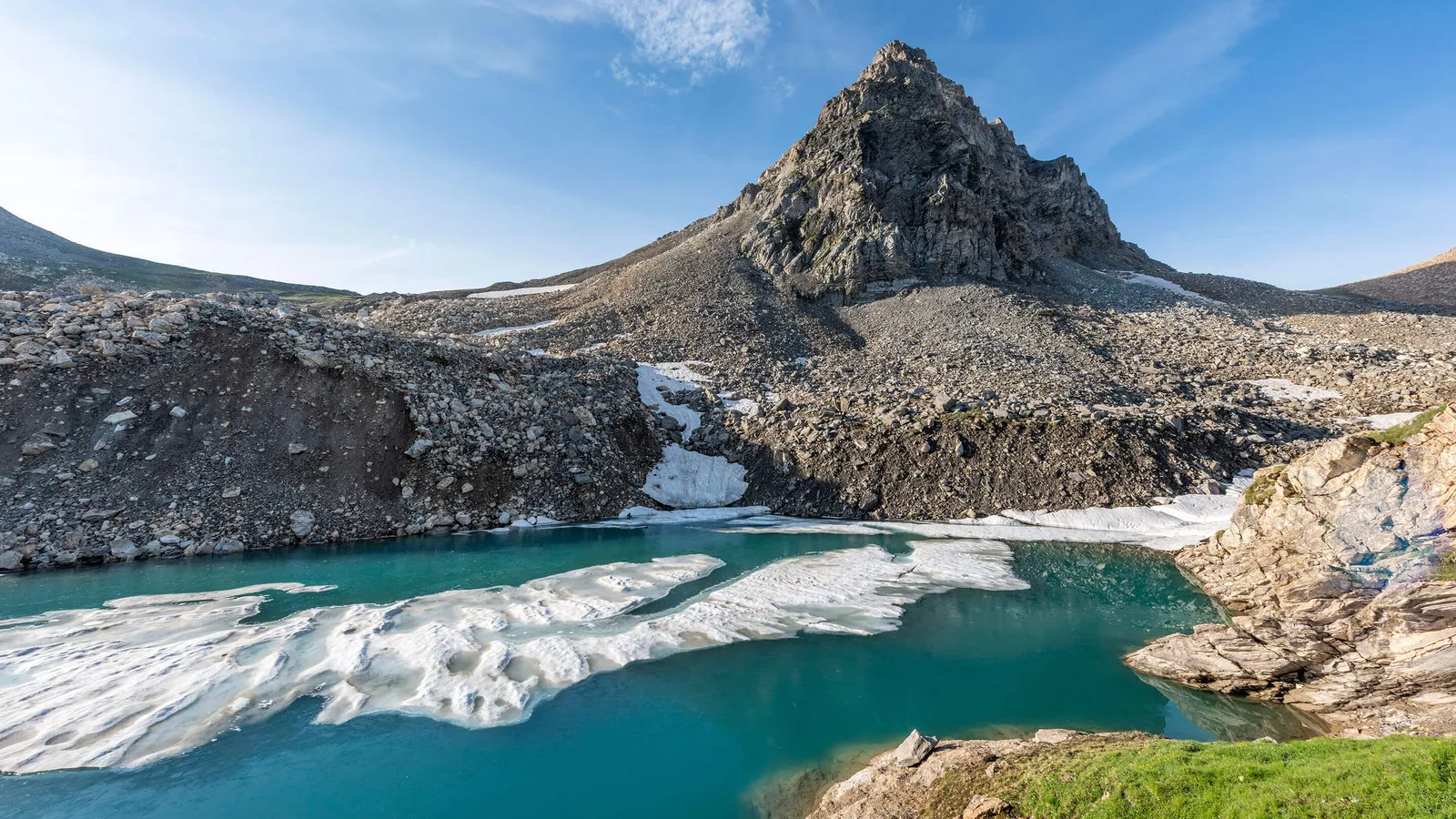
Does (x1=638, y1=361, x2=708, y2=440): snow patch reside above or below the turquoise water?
above

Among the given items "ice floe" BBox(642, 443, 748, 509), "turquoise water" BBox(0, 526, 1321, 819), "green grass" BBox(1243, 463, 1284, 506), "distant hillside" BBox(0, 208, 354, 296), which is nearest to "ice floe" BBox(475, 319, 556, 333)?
"ice floe" BBox(642, 443, 748, 509)

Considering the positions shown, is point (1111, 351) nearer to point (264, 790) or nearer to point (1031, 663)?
point (1031, 663)

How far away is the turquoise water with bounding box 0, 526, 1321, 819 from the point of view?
9953 millimetres

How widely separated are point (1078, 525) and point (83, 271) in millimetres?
114034

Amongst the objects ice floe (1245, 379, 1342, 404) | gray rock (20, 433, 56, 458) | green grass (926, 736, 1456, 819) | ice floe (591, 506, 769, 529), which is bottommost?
ice floe (591, 506, 769, 529)

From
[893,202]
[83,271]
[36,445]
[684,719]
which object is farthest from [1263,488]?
[83,271]

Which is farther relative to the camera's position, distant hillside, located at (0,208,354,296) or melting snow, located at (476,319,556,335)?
distant hillside, located at (0,208,354,296)

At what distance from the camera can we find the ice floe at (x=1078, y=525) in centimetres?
2794

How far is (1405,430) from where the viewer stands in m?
17.2

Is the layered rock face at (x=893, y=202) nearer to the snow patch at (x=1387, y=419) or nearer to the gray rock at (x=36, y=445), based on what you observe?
the snow patch at (x=1387, y=419)

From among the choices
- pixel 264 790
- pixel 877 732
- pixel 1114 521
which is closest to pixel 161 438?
pixel 264 790

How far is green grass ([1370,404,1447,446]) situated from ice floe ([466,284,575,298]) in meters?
69.9

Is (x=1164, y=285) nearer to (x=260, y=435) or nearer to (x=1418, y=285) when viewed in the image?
(x=1418, y=285)

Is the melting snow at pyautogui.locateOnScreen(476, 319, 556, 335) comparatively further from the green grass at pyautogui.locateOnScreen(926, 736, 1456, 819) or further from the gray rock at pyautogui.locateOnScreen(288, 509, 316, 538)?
the green grass at pyautogui.locateOnScreen(926, 736, 1456, 819)
